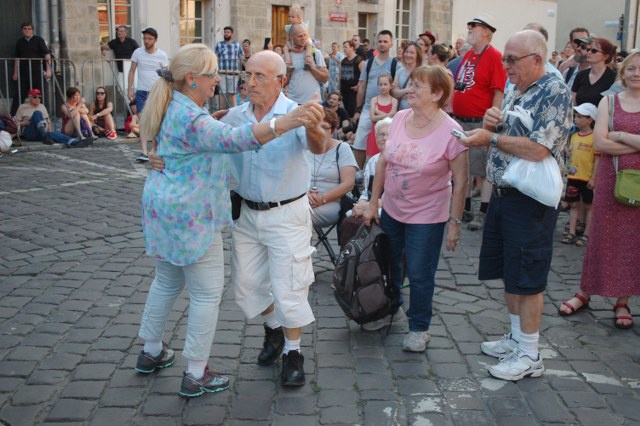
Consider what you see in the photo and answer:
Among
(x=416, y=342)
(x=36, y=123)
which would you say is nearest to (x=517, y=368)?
(x=416, y=342)

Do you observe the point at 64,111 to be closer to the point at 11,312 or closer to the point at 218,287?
the point at 11,312

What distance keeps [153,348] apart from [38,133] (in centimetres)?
1081

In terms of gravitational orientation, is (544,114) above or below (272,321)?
above

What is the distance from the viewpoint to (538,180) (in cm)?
458

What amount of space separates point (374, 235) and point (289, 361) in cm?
107

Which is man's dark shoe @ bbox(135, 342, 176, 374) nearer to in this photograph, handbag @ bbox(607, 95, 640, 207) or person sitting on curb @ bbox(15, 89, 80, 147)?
handbag @ bbox(607, 95, 640, 207)

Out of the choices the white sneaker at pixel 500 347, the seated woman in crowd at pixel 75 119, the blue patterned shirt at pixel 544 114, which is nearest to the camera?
the blue patterned shirt at pixel 544 114

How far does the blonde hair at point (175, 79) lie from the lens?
4246mm

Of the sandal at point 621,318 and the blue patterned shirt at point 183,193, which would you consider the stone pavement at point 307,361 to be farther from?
the blue patterned shirt at point 183,193

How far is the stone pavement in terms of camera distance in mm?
4344

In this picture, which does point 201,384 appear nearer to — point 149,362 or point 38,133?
point 149,362

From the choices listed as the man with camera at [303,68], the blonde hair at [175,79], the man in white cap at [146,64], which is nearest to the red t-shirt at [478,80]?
the man with camera at [303,68]

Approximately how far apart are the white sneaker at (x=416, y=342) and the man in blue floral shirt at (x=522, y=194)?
19.2 inches

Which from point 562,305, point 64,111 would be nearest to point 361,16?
point 64,111
